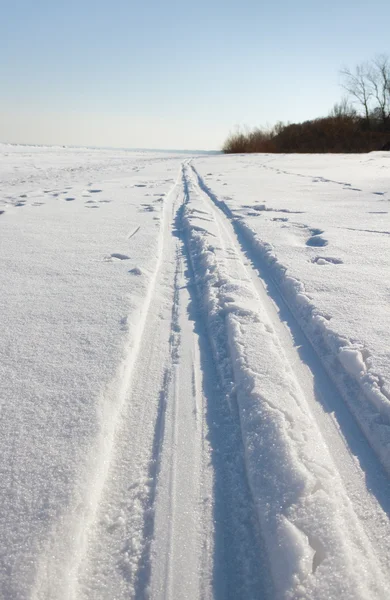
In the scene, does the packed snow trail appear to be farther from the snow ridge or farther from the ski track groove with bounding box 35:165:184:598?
the snow ridge

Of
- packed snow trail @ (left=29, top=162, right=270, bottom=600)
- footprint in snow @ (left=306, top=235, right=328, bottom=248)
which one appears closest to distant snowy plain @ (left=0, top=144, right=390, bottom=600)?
packed snow trail @ (left=29, top=162, right=270, bottom=600)

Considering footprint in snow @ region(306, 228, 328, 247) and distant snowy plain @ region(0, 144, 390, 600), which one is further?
footprint in snow @ region(306, 228, 328, 247)

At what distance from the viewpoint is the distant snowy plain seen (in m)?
0.86

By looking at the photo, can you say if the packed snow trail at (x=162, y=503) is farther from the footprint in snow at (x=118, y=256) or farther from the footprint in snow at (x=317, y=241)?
the footprint in snow at (x=317, y=241)

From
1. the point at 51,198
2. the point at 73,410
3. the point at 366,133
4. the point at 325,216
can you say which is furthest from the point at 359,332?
the point at 366,133

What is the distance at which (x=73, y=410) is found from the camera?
1.30 metres

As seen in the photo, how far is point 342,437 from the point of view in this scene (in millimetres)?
1250

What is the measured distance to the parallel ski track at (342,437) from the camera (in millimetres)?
978

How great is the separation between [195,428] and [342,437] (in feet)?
1.55

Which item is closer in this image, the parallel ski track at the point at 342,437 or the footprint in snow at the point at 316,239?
the parallel ski track at the point at 342,437

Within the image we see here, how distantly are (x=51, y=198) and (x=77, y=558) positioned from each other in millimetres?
5885

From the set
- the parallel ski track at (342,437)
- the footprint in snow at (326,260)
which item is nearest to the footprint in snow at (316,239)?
the footprint in snow at (326,260)

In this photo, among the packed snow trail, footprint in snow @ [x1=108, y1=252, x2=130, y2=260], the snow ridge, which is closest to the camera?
the packed snow trail

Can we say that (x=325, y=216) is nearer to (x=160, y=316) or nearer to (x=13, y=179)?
(x=160, y=316)
